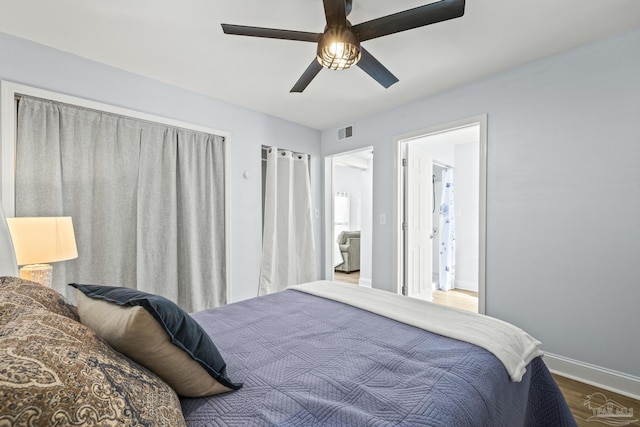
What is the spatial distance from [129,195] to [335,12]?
7.36 ft

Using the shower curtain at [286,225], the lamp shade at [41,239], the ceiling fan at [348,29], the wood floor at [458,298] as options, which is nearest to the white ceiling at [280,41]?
the ceiling fan at [348,29]

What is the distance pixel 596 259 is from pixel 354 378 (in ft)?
7.46

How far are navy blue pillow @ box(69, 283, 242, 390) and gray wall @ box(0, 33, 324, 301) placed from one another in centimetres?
215

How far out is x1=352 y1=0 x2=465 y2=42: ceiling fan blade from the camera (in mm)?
1341

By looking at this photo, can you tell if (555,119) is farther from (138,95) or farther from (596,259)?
(138,95)

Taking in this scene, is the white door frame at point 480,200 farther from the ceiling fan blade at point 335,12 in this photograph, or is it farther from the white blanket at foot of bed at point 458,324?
the ceiling fan blade at point 335,12

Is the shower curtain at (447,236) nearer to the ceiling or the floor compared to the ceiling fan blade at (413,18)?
nearer to the floor

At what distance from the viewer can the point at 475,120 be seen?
9.20 feet

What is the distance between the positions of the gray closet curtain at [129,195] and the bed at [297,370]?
35.9 inches

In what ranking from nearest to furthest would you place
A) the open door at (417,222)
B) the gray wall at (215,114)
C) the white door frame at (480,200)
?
the gray wall at (215,114)
the white door frame at (480,200)
the open door at (417,222)

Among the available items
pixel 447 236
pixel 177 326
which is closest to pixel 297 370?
pixel 177 326

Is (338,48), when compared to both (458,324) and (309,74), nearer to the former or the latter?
(309,74)

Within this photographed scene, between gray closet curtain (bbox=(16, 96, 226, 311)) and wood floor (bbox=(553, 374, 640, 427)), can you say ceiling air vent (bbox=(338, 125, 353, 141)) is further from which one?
wood floor (bbox=(553, 374, 640, 427))

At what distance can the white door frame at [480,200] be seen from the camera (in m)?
2.74
